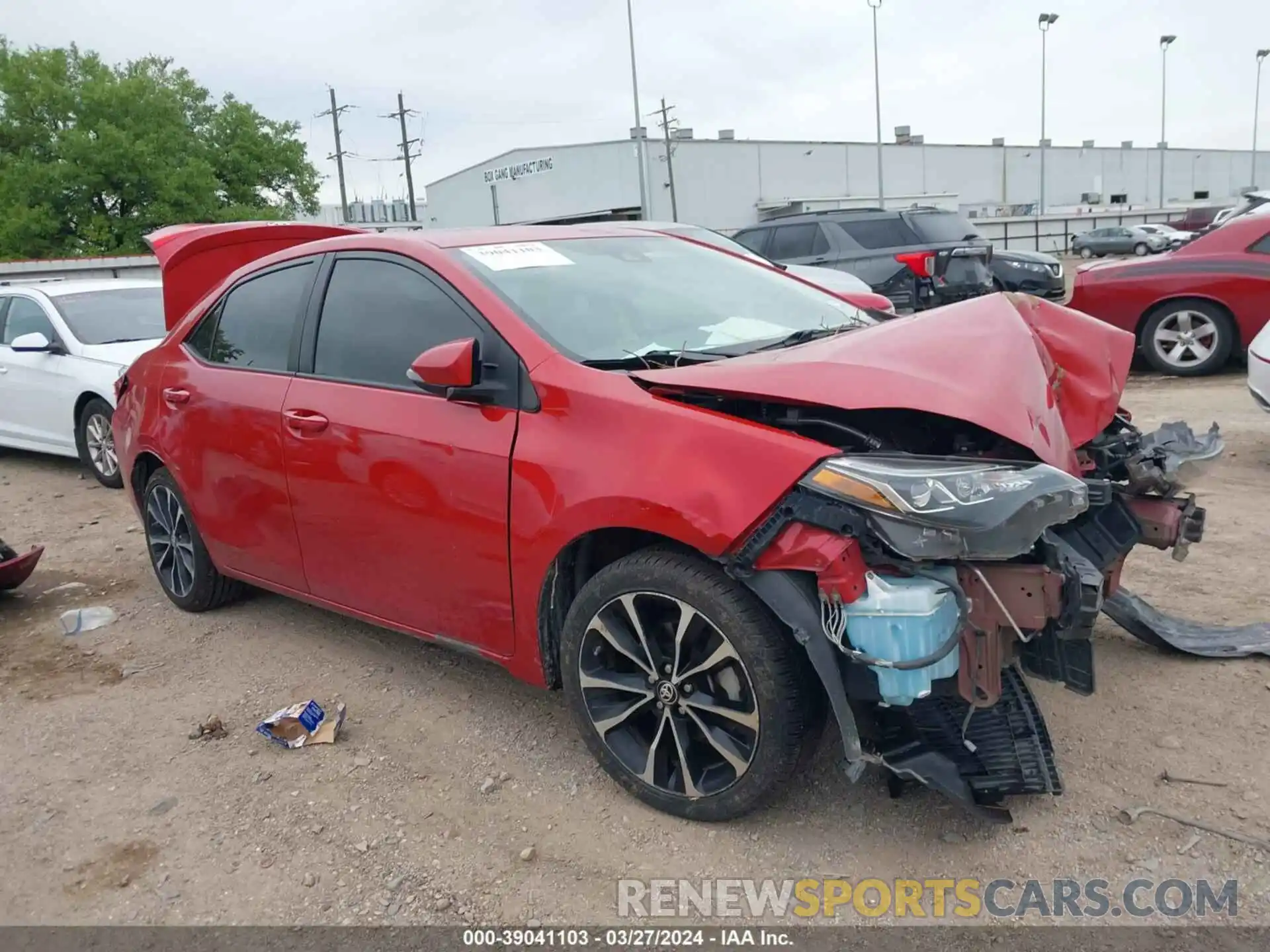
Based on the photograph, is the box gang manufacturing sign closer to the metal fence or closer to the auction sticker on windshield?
the metal fence

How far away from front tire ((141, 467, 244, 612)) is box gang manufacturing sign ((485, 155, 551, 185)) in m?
56.5

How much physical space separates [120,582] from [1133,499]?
194 inches

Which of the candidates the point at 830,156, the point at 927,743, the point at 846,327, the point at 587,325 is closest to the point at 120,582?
the point at 587,325

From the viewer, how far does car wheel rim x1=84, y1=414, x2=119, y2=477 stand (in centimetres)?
744

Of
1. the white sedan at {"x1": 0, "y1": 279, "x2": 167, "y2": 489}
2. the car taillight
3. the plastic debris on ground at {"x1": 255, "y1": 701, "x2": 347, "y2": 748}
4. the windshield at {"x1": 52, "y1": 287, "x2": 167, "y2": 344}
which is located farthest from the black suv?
the plastic debris on ground at {"x1": 255, "y1": 701, "x2": 347, "y2": 748}

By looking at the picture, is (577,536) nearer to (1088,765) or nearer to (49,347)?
(1088,765)

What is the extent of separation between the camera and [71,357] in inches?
299

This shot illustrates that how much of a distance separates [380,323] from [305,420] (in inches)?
18.6

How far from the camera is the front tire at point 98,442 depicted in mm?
7414

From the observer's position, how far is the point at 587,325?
123 inches

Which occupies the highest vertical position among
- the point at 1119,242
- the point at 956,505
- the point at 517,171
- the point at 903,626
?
the point at 517,171

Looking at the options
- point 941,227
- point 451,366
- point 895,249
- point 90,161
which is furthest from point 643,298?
point 90,161

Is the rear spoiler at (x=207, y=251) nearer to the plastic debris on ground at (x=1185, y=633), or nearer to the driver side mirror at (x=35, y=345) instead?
the driver side mirror at (x=35, y=345)

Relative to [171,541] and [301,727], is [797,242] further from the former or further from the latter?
[301,727]
